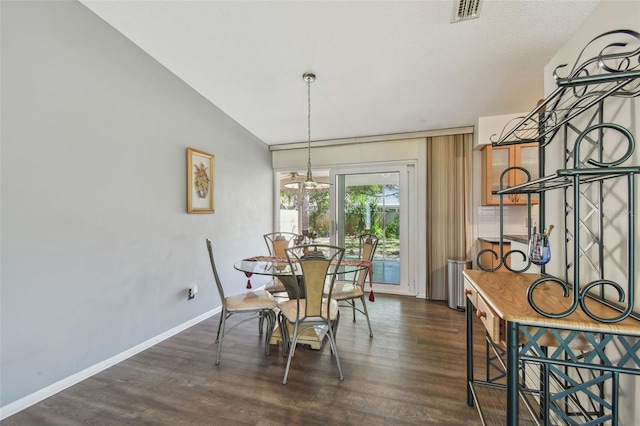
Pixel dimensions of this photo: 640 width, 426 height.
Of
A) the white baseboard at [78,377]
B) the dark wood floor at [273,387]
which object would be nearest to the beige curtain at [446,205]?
the dark wood floor at [273,387]

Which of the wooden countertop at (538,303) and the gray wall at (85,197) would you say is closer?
the wooden countertop at (538,303)

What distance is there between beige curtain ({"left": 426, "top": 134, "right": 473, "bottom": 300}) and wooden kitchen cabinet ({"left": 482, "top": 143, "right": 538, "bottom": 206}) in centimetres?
27

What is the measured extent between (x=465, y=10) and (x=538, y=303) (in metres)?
1.98

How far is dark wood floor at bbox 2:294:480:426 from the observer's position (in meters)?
1.84

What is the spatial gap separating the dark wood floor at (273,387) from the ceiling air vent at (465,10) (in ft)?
8.70

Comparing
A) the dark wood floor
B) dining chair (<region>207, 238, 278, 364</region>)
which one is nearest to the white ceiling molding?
the dark wood floor

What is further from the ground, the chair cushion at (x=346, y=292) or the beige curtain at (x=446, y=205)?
the beige curtain at (x=446, y=205)

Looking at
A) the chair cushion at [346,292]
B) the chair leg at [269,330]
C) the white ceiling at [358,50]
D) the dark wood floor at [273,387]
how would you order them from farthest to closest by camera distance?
the chair cushion at [346,292] → the chair leg at [269,330] → the white ceiling at [358,50] → the dark wood floor at [273,387]

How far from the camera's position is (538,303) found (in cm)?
122

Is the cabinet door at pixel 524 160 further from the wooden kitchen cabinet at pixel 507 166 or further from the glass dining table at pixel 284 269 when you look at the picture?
the glass dining table at pixel 284 269

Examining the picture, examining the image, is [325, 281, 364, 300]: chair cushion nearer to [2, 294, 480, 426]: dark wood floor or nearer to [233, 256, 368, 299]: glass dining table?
[233, 256, 368, 299]: glass dining table

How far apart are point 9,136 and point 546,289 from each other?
3.28m

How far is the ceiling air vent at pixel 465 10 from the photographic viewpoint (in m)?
1.99

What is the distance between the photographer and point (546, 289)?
1470 mm
